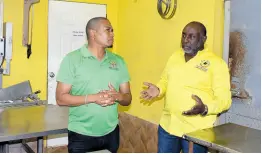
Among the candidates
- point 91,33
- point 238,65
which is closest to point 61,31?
point 91,33

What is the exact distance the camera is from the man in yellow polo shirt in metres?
2.08

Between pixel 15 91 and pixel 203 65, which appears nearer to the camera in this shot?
pixel 203 65

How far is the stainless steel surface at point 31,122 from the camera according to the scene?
86.0 inches

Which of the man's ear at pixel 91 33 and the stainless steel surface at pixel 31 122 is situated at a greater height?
the man's ear at pixel 91 33

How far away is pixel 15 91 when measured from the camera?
318 cm

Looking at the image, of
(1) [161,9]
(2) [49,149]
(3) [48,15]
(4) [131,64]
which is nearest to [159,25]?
(1) [161,9]

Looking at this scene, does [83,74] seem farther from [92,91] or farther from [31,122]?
[31,122]

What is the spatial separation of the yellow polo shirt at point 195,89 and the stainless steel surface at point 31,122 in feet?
2.75

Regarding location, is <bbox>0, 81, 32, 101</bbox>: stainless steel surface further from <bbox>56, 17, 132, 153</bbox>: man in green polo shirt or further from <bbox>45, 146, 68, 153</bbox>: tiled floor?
<bbox>56, 17, 132, 153</bbox>: man in green polo shirt

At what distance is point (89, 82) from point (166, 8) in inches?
57.0

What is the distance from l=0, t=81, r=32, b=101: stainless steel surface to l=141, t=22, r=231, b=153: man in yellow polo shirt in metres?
1.46

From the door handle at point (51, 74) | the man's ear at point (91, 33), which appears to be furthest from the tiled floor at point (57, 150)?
the man's ear at point (91, 33)

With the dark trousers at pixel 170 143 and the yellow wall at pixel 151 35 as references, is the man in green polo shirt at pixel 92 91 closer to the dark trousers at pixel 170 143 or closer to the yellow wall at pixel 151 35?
the dark trousers at pixel 170 143

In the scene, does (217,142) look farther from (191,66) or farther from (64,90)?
(64,90)
